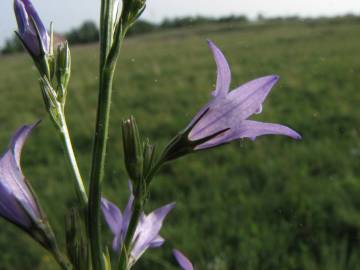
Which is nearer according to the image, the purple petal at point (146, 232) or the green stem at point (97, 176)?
the green stem at point (97, 176)

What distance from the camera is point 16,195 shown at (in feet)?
3.35

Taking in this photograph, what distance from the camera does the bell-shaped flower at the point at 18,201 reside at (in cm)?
101

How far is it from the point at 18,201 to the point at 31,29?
33cm

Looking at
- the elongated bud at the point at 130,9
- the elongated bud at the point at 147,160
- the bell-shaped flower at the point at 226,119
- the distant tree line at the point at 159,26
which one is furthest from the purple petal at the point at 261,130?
the distant tree line at the point at 159,26

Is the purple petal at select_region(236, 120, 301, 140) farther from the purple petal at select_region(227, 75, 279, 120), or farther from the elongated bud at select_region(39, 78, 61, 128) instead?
the elongated bud at select_region(39, 78, 61, 128)

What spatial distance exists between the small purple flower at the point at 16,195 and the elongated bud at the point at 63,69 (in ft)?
0.53

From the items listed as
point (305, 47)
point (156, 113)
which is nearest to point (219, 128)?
point (156, 113)

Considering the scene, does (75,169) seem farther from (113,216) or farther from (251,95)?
(251,95)

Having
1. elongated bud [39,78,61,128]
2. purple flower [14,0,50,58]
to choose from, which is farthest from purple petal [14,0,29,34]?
elongated bud [39,78,61,128]

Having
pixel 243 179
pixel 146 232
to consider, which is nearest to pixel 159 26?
pixel 243 179

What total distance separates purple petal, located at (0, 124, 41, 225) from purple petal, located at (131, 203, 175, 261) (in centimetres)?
25

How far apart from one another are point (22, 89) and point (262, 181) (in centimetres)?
599

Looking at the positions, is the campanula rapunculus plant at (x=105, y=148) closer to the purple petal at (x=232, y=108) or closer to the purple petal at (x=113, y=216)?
the purple petal at (x=232, y=108)

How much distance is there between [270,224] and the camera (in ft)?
8.61
